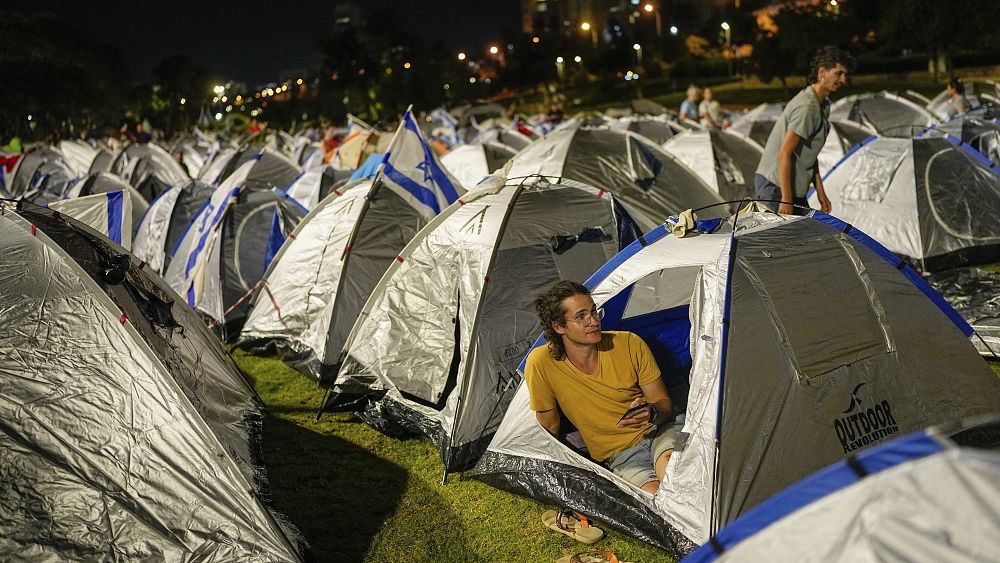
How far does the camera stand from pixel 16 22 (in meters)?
52.1

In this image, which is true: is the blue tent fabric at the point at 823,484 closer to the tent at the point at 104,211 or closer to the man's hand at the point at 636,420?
the man's hand at the point at 636,420

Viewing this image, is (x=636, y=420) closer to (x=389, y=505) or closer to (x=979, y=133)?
(x=389, y=505)

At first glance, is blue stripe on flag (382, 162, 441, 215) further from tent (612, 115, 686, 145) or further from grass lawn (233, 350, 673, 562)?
tent (612, 115, 686, 145)

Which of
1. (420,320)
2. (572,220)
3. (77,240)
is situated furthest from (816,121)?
(77,240)

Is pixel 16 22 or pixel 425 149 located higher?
pixel 16 22

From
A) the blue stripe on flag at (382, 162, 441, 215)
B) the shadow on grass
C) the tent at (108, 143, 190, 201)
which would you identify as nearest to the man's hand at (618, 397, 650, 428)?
the shadow on grass

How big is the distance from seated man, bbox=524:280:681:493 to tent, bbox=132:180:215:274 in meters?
7.11

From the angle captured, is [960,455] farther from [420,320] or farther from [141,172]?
[141,172]

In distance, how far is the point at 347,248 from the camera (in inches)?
290

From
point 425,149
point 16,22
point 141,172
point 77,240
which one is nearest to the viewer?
point 77,240

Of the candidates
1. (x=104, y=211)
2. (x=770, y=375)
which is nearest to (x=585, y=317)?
(x=770, y=375)

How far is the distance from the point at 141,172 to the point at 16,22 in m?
40.7

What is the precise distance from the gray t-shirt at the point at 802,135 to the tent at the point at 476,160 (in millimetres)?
7990

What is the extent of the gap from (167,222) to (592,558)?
8.12m
